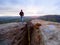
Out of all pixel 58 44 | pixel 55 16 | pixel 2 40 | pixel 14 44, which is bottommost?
pixel 14 44

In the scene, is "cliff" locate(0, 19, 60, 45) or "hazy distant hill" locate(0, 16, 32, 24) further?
"hazy distant hill" locate(0, 16, 32, 24)

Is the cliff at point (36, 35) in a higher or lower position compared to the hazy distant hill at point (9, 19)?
lower

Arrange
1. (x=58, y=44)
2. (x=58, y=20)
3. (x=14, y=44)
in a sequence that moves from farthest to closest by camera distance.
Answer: (x=58, y=20), (x=14, y=44), (x=58, y=44)

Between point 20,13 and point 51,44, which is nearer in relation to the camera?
point 51,44

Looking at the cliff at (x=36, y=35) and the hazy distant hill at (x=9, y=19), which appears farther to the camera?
the hazy distant hill at (x=9, y=19)

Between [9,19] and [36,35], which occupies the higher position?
[9,19]

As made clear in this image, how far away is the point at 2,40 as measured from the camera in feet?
9.52

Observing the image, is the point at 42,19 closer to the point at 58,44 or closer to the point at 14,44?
the point at 14,44

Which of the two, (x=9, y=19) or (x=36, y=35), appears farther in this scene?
(x=9, y=19)

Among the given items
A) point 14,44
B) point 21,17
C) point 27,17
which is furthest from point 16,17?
point 14,44

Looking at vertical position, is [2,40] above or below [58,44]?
below

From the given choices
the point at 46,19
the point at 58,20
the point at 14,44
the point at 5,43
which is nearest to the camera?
the point at 5,43

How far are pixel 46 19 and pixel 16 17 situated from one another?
72.4 inches

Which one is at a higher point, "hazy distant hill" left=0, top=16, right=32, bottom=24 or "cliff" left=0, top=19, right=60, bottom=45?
"hazy distant hill" left=0, top=16, right=32, bottom=24
